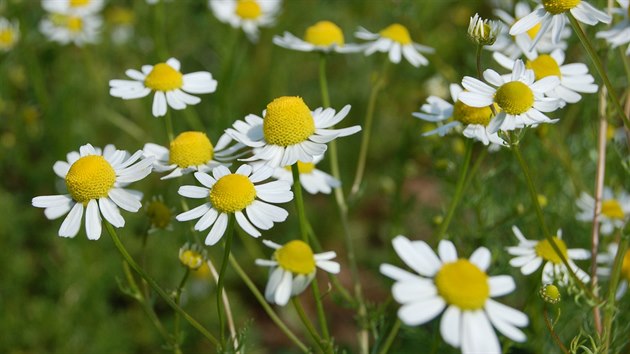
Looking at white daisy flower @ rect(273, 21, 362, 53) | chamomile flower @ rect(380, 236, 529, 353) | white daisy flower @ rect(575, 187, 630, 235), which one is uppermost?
chamomile flower @ rect(380, 236, 529, 353)

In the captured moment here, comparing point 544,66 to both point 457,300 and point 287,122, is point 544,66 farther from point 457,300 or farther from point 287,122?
point 457,300

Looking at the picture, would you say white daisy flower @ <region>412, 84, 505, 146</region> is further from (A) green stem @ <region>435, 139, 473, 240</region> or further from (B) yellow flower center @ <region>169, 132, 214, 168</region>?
(B) yellow flower center @ <region>169, 132, 214, 168</region>

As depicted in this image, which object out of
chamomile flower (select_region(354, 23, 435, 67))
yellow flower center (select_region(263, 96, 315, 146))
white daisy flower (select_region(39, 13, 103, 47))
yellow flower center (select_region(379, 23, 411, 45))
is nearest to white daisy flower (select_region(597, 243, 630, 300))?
chamomile flower (select_region(354, 23, 435, 67))

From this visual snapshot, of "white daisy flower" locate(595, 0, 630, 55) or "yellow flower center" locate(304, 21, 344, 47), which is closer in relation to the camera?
"white daisy flower" locate(595, 0, 630, 55)

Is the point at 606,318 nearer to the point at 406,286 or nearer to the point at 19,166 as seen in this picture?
the point at 406,286

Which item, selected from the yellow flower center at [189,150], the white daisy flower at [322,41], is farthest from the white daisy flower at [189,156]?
the white daisy flower at [322,41]

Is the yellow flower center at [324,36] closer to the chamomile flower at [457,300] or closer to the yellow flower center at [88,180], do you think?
the yellow flower center at [88,180]

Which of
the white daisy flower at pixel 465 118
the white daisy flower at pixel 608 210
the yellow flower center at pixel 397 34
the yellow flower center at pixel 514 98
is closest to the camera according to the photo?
the yellow flower center at pixel 514 98
